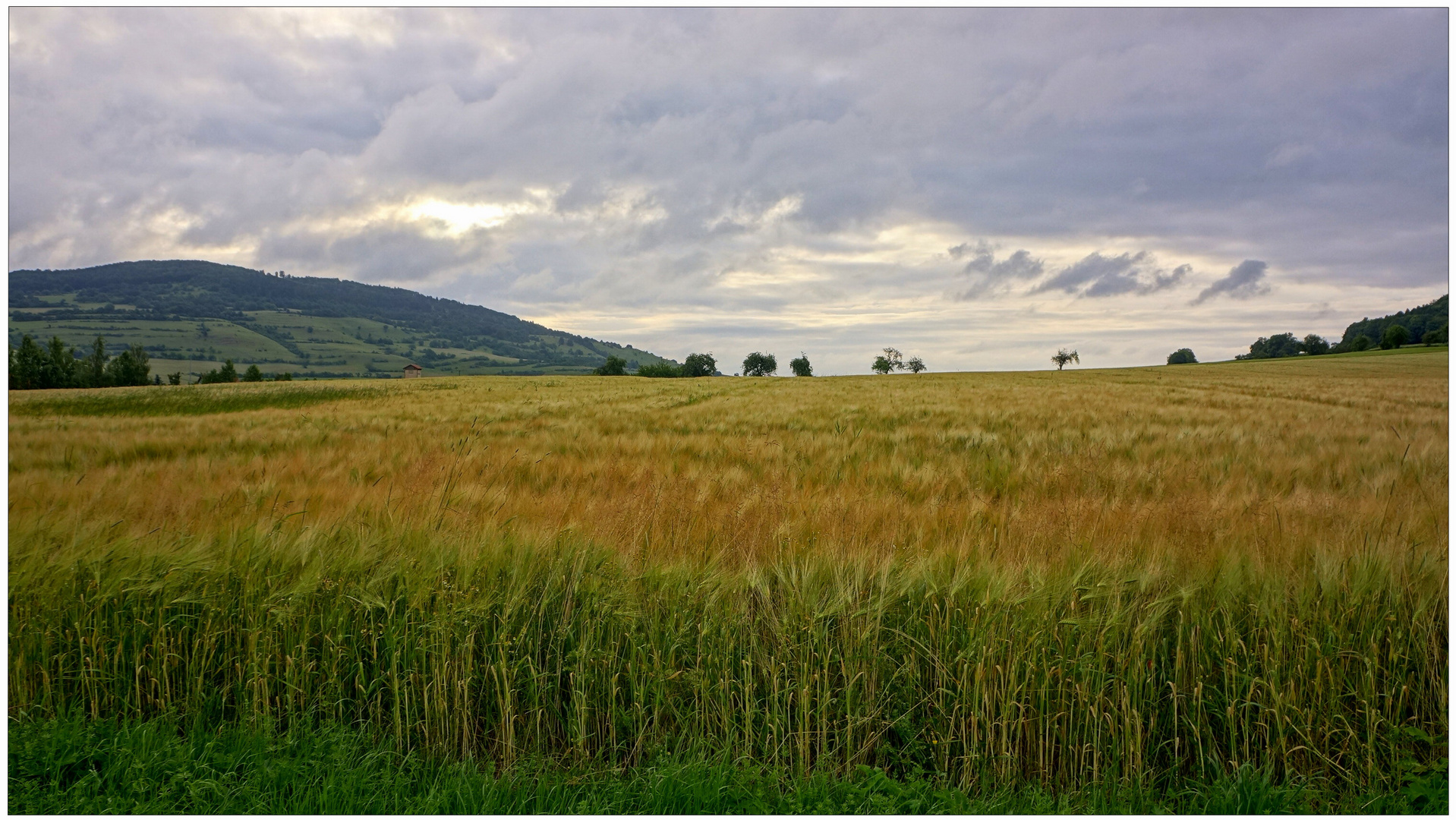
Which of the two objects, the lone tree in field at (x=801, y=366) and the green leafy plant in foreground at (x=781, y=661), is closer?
the green leafy plant in foreground at (x=781, y=661)

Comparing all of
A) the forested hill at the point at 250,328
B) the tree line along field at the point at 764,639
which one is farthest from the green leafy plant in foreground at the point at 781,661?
the forested hill at the point at 250,328

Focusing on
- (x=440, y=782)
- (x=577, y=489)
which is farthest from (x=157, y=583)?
(x=577, y=489)

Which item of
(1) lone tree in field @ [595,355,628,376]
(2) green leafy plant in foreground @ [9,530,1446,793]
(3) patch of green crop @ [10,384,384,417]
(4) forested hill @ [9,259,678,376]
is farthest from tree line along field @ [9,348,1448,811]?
(1) lone tree in field @ [595,355,628,376]

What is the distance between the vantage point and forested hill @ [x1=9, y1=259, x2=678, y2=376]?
5646cm

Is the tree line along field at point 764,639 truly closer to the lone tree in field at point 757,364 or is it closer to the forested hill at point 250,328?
the forested hill at point 250,328

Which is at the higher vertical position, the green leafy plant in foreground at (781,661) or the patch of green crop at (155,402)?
the patch of green crop at (155,402)

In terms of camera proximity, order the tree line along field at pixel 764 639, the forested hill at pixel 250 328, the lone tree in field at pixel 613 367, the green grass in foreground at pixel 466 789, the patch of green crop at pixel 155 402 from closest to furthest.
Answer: the green grass in foreground at pixel 466 789, the tree line along field at pixel 764 639, the patch of green crop at pixel 155 402, the forested hill at pixel 250 328, the lone tree in field at pixel 613 367

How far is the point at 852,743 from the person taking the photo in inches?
100

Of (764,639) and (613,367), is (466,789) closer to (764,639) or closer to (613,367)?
(764,639)

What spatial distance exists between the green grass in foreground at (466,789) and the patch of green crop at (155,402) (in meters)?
8.06

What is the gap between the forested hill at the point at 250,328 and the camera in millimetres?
56463

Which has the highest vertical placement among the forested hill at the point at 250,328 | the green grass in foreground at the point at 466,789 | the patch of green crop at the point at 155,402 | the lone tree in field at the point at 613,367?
the forested hill at the point at 250,328

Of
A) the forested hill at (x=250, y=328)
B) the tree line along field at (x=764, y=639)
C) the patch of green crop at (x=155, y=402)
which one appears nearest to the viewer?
the tree line along field at (x=764, y=639)

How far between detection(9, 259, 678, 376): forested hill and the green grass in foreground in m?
4.82
